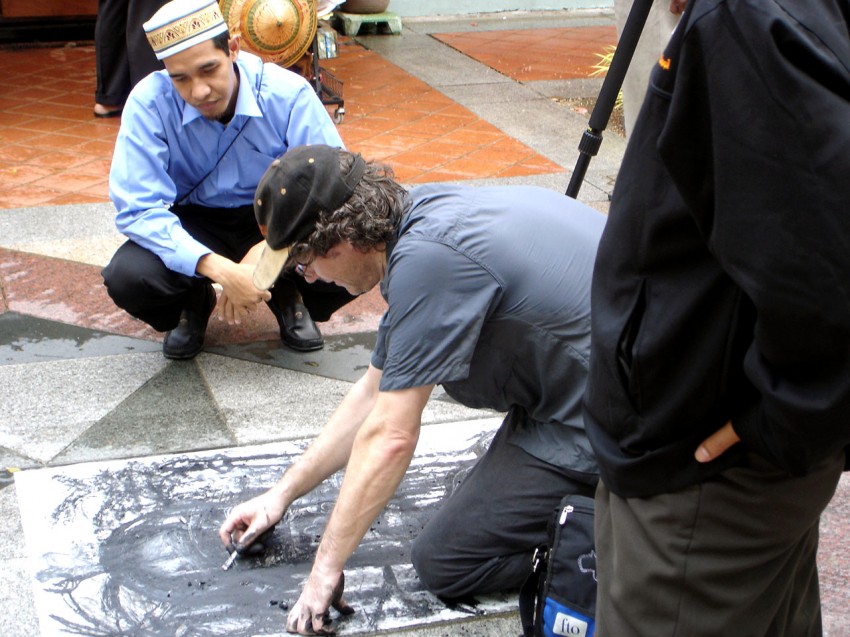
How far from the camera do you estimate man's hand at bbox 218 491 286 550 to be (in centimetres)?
251

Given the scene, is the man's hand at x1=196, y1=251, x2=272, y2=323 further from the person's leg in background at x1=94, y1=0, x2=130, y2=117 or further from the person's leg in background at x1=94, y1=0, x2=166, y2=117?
the person's leg in background at x1=94, y1=0, x2=130, y2=117

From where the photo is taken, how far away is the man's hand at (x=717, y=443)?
1411 millimetres

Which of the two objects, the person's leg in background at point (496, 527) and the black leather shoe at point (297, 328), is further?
the black leather shoe at point (297, 328)

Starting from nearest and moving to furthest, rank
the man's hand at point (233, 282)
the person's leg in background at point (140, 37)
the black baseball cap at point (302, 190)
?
the black baseball cap at point (302, 190)
the man's hand at point (233, 282)
the person's leg in background at point (140, 37)

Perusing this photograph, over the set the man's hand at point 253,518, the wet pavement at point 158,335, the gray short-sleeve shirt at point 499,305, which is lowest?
the wet pavement at point 158,335

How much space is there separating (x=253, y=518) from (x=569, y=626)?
85 cm

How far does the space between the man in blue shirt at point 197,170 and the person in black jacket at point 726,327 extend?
6.35 feet

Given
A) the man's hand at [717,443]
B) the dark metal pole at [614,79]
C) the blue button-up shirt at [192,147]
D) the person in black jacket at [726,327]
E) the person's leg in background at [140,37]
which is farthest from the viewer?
the person's leg in background at [140,37]

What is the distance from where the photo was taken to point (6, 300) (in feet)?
13.0

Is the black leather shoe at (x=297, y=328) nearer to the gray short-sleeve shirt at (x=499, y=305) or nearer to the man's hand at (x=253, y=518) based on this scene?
the man's hand at (x=253, y=518)

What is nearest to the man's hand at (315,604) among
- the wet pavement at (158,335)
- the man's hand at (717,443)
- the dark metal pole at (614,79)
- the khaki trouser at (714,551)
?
the wet pavement at (158,335)

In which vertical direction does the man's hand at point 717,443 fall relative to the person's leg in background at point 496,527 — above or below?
above

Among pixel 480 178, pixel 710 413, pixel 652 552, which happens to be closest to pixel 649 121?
pixel 710 413

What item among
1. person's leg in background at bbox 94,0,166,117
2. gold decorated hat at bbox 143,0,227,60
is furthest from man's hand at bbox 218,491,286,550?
person's leg in background at bbox 94,0,166,117
